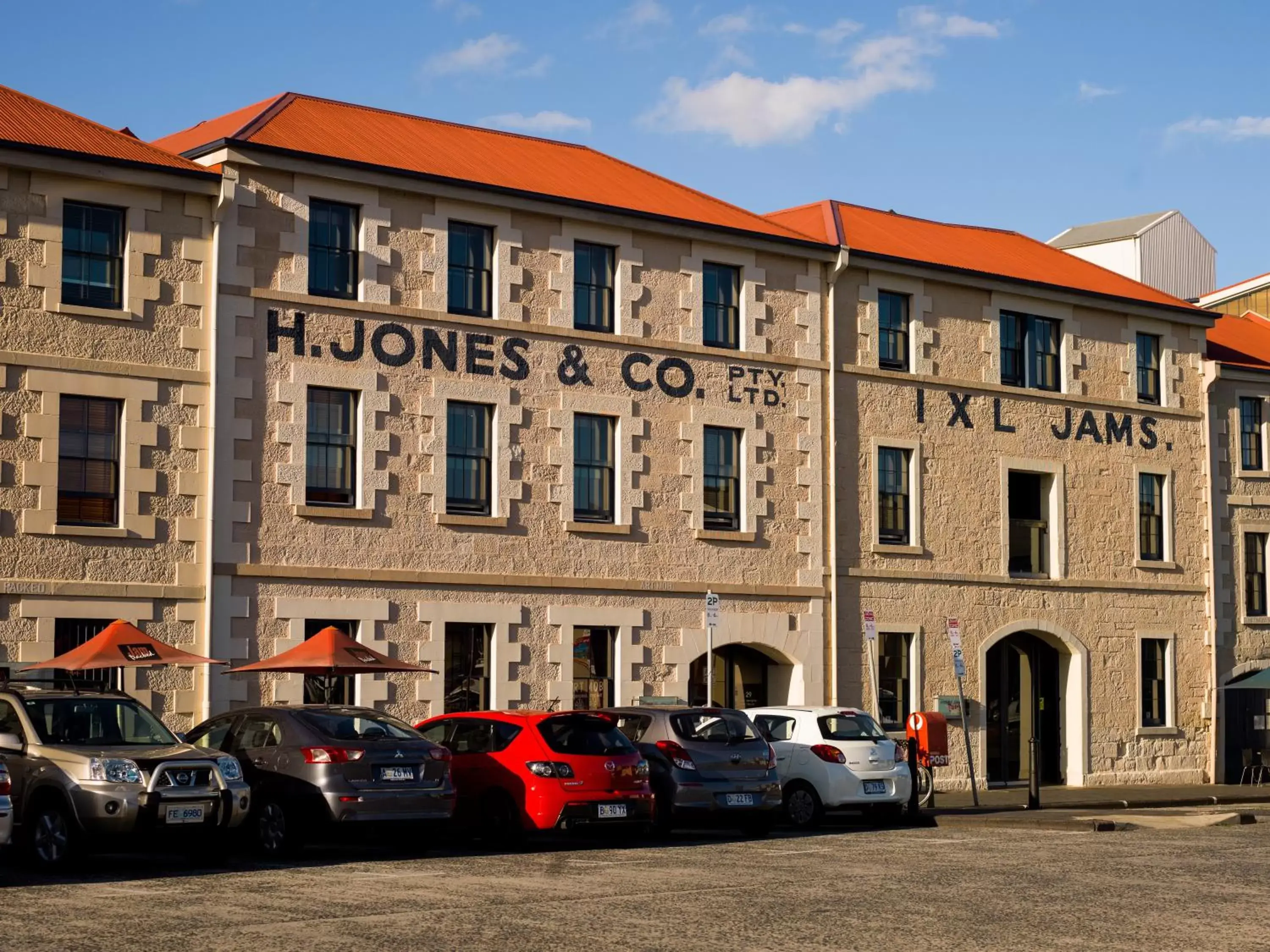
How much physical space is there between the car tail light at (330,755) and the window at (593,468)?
10046 mm

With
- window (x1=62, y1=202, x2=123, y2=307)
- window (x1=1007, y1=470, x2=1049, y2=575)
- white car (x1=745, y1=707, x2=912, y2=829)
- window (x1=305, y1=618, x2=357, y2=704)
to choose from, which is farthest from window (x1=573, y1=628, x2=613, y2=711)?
window (x1=1007, y1=470, x2=1049, y2=575)

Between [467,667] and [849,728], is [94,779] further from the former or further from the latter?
[849,728]

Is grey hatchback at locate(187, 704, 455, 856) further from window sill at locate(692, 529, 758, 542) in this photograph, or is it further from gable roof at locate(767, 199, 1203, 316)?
gable roof at locate(767, 199, 1203, 316)

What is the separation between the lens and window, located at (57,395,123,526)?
2356cm

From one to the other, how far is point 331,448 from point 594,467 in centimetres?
445

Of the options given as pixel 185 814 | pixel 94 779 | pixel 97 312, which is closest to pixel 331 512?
pixel 97 312

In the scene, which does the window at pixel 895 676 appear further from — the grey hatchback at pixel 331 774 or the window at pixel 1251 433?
the grey hatchback at pixel 331 774

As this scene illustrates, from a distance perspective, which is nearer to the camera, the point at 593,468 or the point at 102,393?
the point at 102,393

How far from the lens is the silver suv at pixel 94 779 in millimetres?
16750

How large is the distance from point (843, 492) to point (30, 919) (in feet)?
65.6

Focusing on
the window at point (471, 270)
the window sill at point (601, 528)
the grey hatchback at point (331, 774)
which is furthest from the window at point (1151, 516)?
the grey hatchback at point (331, 774)

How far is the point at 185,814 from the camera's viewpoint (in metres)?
17.1

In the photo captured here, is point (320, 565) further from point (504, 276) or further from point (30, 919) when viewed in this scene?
point (30, 919)

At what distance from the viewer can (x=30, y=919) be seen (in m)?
13.0
